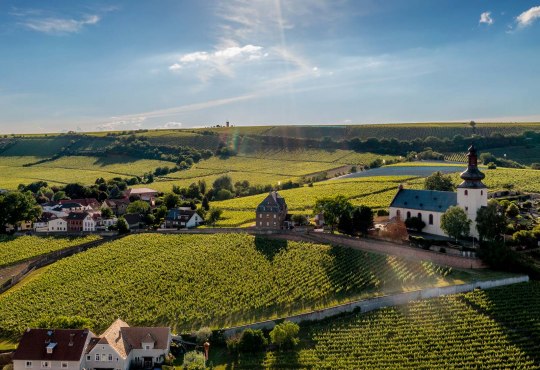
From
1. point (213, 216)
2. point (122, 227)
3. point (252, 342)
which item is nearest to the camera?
point (252, 342)

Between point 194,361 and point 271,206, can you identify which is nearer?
point 194,361

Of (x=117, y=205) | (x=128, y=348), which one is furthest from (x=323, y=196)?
(x=117, y=205)

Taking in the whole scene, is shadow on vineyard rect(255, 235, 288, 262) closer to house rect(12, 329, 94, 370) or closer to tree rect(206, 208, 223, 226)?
tree rect(206, 208, 223, 226)

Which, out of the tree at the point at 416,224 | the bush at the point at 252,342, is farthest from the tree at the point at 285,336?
the tree at the point at 416,224

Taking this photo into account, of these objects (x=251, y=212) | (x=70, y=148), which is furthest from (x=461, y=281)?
(x=70, y=148)

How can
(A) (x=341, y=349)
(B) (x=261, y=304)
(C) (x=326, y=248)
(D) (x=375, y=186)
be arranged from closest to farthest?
1. (A) (x=341, y=349)
2. (B) (x=261, y=304)
3. (C) (x=326, y=248)
4. (D) (x=375, y=186)

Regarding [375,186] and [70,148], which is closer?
[375,186]

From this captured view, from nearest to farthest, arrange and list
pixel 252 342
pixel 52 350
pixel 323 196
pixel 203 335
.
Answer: pixel 52 350, pixel 252 342, pixel 203 335, pixel 323 196

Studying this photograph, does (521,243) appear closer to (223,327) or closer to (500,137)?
(223,327)

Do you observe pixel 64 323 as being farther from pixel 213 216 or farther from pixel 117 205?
pixel 117 205
